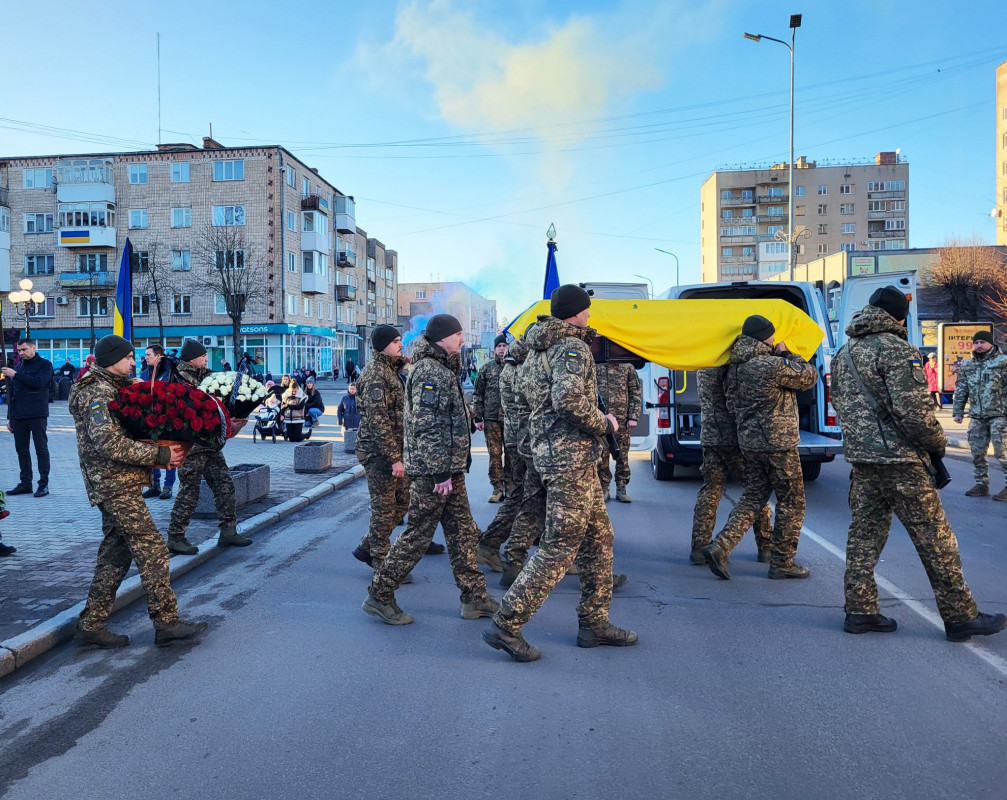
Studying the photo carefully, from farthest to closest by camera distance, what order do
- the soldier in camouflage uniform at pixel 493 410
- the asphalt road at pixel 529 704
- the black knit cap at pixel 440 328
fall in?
1. the soldier in camouflage uniform at pixel 493 410
2. the black knit cap at pixel 440 328
3. the asphalt road at pixel 529 704

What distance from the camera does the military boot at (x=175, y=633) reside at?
485 cm

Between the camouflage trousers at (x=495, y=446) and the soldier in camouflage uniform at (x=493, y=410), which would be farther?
the camouflage trousers at (x=495, y=446)

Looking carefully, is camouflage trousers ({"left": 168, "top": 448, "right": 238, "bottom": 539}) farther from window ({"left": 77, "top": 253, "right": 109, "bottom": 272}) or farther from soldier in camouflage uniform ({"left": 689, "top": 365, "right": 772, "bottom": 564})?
window ({"left": 77, "top": 253, "right": 109, "bottom": 272})

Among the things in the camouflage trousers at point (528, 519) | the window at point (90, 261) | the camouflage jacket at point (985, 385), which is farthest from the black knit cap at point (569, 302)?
the window at point (90, 261)

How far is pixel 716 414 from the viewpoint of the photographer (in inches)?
257

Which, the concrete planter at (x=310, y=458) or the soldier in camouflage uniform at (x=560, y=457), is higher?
the soldier in camouflage uniform at (x=560, y=457)

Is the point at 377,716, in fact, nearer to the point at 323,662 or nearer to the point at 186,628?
the point at 323,662

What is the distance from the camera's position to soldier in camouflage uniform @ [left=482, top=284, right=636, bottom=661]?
4379mm

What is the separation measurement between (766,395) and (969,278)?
33444mm

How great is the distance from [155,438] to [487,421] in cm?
563

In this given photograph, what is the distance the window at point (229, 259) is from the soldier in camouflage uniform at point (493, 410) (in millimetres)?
41418

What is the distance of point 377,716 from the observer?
3.77 m

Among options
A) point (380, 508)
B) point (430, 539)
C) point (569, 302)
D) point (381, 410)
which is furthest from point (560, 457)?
point (380, 508)

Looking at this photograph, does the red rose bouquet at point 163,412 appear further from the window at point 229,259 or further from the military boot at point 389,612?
the window at point 229,259
